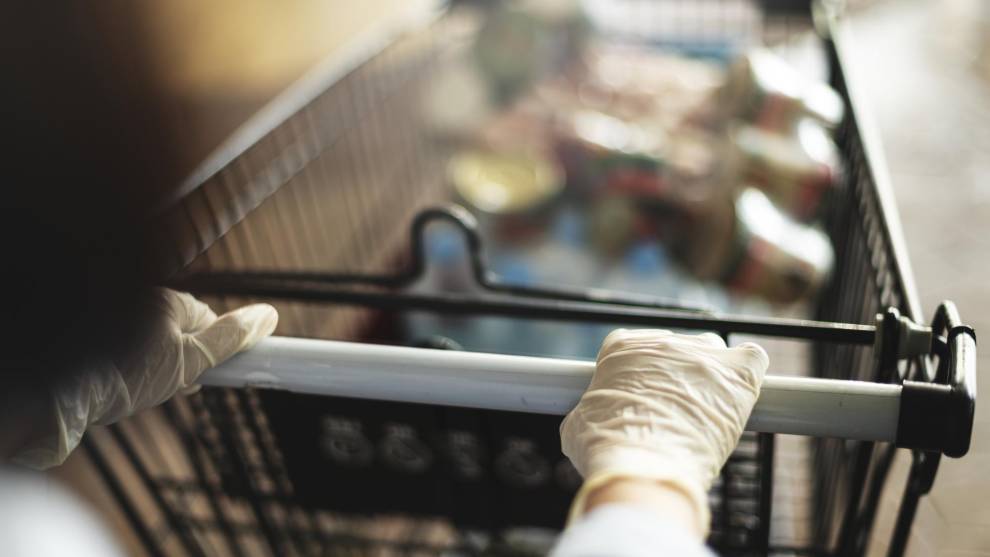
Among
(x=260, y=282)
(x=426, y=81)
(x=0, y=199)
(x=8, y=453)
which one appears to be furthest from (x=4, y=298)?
(x=426, y=81)

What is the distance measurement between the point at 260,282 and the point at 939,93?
2923 mm

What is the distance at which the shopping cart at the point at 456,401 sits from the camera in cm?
59

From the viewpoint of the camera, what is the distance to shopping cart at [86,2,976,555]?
588mm

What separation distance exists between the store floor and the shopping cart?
1.15 feet

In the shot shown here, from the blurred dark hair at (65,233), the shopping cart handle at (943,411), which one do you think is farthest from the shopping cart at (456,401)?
the blurred dark hair at (65,233)

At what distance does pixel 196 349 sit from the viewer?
639 mm

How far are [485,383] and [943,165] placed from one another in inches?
97.1

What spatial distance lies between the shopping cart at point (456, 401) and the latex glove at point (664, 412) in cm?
3

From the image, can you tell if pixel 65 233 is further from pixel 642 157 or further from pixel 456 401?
pixel 642 157

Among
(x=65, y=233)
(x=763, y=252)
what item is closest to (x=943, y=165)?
(x=763, y=252)

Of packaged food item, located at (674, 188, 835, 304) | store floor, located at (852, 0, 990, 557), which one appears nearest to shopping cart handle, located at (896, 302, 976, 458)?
packaged food item, located at (674, 188, 835, 304)

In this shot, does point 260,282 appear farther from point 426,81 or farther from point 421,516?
point 426,81

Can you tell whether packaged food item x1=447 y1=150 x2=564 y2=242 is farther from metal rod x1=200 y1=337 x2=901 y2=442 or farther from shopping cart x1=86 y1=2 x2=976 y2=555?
metal rod x1=200 y1=337 x2=901 y2=442

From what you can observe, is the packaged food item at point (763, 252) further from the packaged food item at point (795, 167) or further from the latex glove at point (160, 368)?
the latex glove at point (160, 368)
